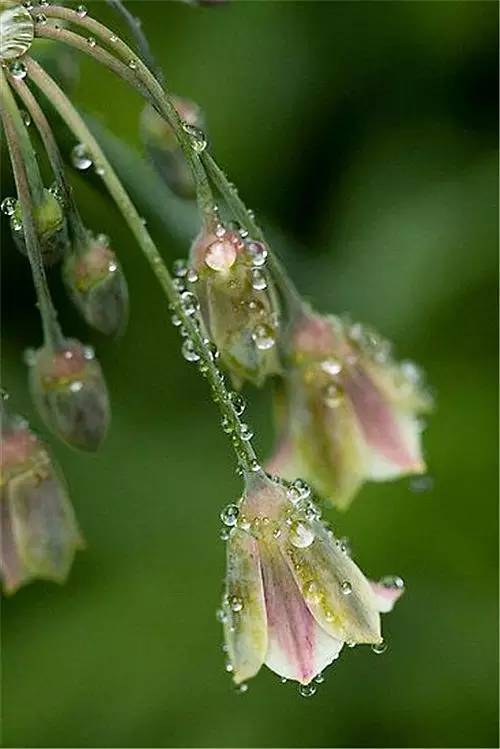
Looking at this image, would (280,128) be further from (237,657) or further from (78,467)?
(237,657)

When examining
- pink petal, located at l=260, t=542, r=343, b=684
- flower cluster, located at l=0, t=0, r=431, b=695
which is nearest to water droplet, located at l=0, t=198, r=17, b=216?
flower cluster, located at l=0, t=0, r=431, b=695

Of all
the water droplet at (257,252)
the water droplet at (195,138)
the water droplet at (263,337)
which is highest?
the water droplet at (195,138)

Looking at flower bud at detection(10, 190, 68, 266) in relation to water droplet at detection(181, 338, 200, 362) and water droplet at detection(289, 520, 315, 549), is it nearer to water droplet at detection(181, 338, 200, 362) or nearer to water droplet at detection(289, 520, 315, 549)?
water droplet at detection(181, 338, 200, 362)

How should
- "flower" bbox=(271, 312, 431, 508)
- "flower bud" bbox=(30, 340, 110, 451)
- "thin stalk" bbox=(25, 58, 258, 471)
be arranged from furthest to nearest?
"flower" bbox=(271, 312, 431, 508)
"flower bud" bbox=(30, 340, 110, 451)
"thin stalk" bbox=(25, 58, 258, 471)

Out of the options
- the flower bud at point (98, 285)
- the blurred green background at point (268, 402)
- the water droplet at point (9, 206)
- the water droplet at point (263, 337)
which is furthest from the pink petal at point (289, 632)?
the blurred green background at point (268, 402)

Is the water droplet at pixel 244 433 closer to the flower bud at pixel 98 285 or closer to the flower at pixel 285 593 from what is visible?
the flower at pixel 285 593

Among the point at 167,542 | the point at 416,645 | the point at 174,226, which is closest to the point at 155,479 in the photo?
the point at 167,542
